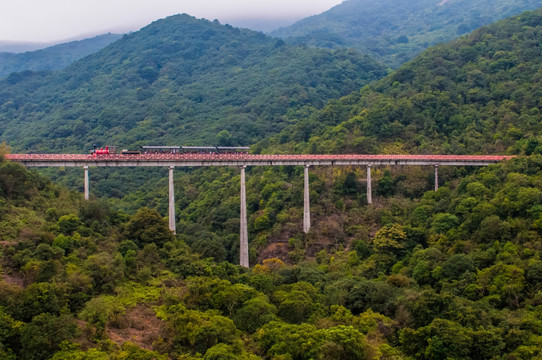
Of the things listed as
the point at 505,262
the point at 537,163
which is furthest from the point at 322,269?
the point at 537,163

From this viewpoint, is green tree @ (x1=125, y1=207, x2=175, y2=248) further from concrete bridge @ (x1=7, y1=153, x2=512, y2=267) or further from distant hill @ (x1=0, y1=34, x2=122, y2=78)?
distant hill @ (x1=0, y1=34, x2=122, y2=78)

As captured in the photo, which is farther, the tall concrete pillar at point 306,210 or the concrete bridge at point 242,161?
the tall concrete pillar at point 306,210

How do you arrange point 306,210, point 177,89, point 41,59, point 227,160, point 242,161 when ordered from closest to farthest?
1. point 227,160
2. point 242,161
3. point 306,210
4. point 177,89
5. point 41,59

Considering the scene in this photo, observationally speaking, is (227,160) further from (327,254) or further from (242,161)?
(327,254)

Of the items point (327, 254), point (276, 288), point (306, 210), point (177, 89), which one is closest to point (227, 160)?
point (306, 210)

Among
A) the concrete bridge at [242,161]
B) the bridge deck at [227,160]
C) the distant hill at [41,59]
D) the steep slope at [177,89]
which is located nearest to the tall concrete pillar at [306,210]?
the concrete bridge at [242,161]

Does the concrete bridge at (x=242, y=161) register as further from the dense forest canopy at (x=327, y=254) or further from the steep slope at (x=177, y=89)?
the steep slope at (x=177, y=89)
